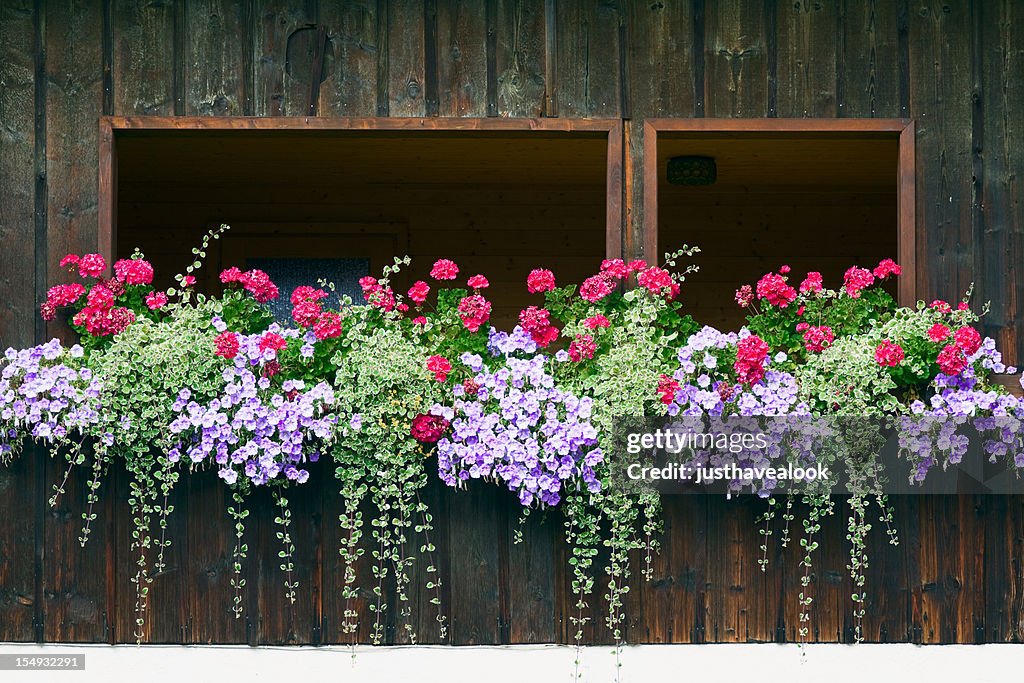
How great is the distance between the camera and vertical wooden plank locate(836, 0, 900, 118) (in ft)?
12.4

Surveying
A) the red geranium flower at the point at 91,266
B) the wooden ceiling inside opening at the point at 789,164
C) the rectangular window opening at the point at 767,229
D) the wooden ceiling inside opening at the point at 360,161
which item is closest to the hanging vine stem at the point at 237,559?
the red geranium flower at the point at 91,266

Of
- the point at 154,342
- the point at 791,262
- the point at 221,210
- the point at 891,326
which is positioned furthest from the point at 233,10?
the point at 791,262

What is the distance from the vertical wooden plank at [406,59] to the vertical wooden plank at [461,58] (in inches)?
2.3

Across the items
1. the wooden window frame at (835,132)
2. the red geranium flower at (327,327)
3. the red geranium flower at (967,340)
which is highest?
the wooden window frame at (835,132)

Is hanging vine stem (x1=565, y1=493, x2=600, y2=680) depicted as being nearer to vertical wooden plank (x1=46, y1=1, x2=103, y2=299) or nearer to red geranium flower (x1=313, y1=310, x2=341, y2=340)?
red geranium flower (x1=313, y1=310, x2=341, y2=340)

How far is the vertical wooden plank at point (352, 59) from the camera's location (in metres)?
3.76

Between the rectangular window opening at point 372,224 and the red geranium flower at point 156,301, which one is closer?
the red geranium flower at point 156,301

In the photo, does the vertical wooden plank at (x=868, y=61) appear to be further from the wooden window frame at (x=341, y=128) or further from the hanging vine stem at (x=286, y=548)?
the hanging vine stem at (x=286, y=548)

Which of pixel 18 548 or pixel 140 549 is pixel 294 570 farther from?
pixel 18 548

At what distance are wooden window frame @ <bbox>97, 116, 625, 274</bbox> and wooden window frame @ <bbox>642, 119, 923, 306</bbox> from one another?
0.28ft

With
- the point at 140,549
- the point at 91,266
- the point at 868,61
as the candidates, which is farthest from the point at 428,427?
the point at 868,61

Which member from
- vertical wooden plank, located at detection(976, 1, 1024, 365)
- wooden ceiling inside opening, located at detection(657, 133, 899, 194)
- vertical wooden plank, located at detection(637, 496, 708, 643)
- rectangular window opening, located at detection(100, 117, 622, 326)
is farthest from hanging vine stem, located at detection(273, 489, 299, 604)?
rectangular window opening, located at detection(100, 117, 622, 326)

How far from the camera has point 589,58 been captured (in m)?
3.79

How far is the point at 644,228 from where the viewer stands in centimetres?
376
